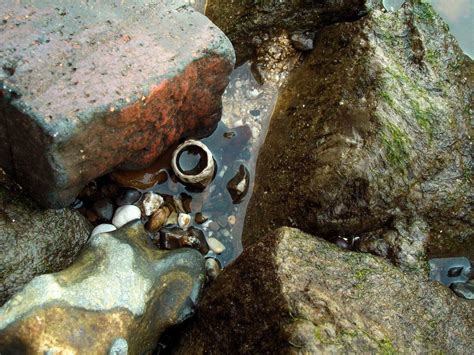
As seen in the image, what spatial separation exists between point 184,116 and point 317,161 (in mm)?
951

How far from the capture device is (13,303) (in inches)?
107

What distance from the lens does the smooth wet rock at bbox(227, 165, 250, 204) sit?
3912 mm

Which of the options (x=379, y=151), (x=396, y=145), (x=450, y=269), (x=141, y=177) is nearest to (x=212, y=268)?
(x=141, y=177)

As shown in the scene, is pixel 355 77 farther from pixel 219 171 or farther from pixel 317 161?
pixel 219 171

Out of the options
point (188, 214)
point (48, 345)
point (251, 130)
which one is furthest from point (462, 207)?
point (48, 345)

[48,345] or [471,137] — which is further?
[471,137]

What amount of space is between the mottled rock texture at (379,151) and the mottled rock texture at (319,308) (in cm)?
40

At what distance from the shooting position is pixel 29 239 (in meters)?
3.20

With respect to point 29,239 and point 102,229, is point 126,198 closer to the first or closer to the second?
point 102,229

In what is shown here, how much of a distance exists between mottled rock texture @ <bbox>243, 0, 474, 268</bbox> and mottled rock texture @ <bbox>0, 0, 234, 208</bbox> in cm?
82

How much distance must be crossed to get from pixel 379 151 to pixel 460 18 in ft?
6.98

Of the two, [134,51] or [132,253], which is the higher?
[134,51]

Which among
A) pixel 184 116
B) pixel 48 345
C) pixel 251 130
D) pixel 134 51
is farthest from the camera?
pixel 251 130

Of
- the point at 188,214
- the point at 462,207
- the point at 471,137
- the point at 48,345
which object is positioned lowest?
the point at 188,214
